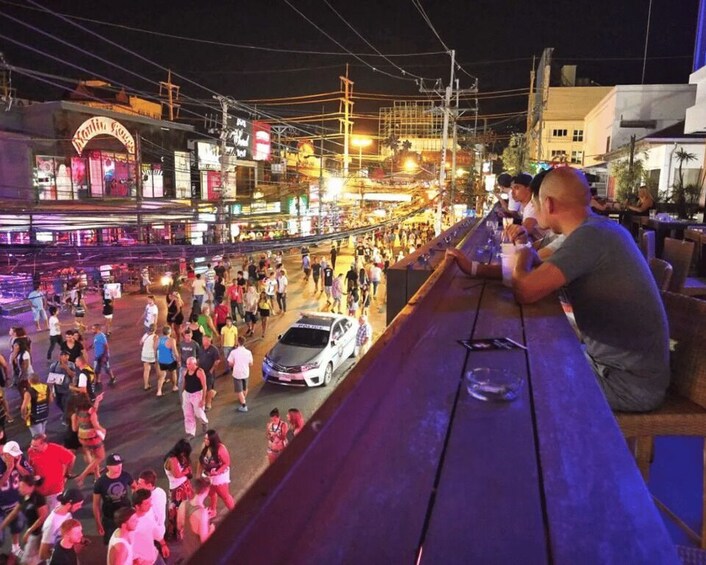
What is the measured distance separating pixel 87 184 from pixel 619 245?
23.2m

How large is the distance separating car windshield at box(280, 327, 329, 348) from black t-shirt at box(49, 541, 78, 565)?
7.84 metres

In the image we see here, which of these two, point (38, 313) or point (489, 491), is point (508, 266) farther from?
point (38, 313)

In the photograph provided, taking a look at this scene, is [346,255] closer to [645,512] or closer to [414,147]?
[645,512]

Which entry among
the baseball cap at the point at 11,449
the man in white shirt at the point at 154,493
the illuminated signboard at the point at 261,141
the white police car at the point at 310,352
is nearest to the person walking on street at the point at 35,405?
the baseball cap at the point at 11,449

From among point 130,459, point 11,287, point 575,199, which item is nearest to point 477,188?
point 11,287

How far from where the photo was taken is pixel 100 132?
2175cm

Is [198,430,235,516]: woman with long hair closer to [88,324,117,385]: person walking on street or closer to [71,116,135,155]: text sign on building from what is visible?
[88,324,117,385]: person walking on street

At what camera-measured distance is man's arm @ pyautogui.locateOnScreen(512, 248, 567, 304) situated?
260 cm

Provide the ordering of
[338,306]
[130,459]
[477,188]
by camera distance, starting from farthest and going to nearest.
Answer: [477,188] → [338,306] → [130,459]

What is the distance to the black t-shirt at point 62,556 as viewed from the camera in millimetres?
5484

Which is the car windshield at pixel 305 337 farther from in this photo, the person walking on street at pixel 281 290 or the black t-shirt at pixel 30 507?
the black t-shirt at pixel 30 507

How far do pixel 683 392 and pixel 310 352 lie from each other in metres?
10.5

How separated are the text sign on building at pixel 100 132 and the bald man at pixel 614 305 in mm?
20936

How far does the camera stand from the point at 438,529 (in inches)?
43.6
